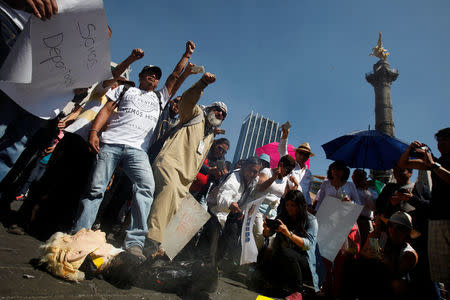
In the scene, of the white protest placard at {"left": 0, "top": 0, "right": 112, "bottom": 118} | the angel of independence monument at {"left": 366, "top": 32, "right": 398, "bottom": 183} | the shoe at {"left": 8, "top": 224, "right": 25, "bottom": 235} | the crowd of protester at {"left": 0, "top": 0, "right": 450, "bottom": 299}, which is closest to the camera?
the white protest placard at {"left": 0, "top": 0, "right": 112, "bottom": 118}

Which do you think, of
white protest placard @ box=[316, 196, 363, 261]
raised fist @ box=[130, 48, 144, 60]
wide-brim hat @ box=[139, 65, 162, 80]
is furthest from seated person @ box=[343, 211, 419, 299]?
raised fist @ box=[130, 48, 144, 60]

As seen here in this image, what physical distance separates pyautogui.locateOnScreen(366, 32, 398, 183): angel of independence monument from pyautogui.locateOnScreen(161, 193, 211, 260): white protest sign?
32244 millimetres

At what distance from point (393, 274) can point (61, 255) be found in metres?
3.11

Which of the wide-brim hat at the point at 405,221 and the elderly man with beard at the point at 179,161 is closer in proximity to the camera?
the elderly man with beard at the point at 179,161

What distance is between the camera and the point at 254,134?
8556 cm

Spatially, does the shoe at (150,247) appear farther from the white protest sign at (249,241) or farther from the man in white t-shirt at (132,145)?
the white protest sign at (249,241)

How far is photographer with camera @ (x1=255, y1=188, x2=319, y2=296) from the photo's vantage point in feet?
7.77

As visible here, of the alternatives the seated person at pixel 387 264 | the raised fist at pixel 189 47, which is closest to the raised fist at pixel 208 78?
the raised fist at pixel 189 47

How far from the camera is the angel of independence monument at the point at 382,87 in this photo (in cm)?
2791

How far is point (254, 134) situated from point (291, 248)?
84.0 metres

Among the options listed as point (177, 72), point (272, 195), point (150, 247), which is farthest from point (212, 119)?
point (150, 247)

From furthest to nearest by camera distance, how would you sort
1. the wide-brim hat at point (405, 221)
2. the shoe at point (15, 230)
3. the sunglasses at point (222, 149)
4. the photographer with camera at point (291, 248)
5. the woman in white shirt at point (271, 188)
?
the sunglasses at point (222, 149), the woman in white shirt at point (271, 188), the wide-brim hat at point (405, 221), the photographer with camera at point (291, 248), the shoe at point (15, 230)

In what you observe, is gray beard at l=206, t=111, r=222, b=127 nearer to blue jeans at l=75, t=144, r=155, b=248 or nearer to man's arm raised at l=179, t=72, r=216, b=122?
man's arm raised at l=179, t=72, r=216, b=122

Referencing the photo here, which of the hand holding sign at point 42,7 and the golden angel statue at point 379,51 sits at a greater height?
the golden angel statue at point 379,51
